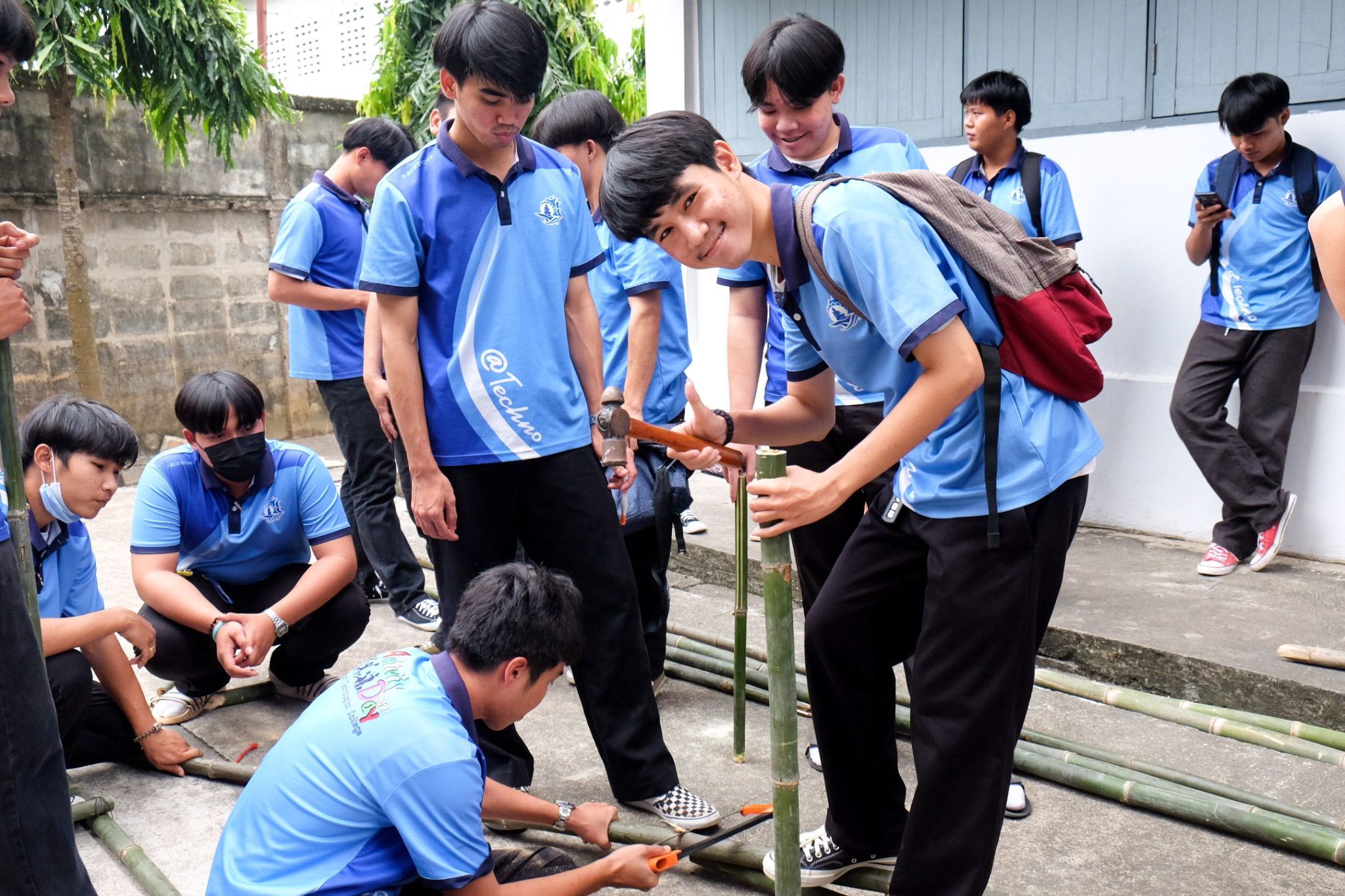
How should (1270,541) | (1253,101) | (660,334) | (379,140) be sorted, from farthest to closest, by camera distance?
(379,140) → (1270,541) → (1253,101) → (660,334)

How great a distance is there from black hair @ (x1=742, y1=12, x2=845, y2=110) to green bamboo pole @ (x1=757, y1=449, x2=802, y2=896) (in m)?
1.34

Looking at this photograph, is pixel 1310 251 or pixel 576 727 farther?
pixel 1310 251

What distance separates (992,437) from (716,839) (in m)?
1.16

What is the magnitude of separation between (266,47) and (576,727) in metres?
19.5

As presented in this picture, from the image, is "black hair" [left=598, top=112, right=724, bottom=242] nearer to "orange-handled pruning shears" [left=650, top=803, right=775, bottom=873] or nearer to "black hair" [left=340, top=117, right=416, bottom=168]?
"orange-handled pruning shears" [left=650, top=803, right=775, bottom=873]

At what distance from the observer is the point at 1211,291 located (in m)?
4.67

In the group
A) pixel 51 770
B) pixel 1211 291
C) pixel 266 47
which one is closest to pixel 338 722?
pixel 51 770

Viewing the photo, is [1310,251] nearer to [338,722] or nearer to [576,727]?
[576,727]

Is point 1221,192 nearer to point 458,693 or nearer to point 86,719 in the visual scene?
point 458,693

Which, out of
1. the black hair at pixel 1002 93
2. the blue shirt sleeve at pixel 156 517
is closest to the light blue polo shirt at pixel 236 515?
the blue shirt sleeve at pixel 156 517

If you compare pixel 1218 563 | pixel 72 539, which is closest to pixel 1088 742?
pixel 1218 563

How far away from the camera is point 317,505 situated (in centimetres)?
372

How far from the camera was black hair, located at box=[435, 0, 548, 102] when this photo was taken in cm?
266

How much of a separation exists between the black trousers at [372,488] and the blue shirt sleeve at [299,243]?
474 millimetres
